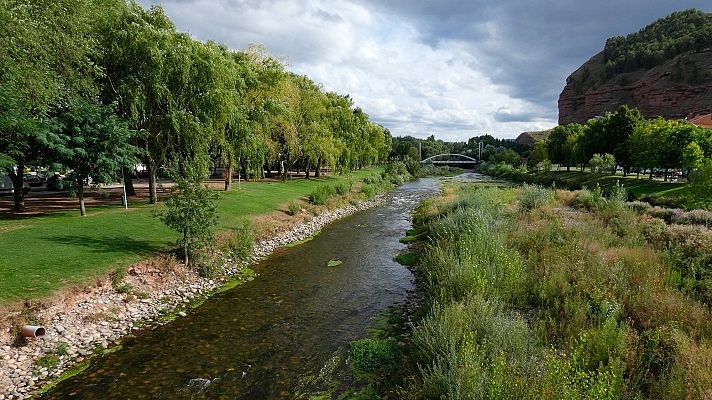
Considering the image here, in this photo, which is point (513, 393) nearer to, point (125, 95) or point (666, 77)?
point (125, 95)

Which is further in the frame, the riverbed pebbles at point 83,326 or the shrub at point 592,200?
the shrub at point 592,200

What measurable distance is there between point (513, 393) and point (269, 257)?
15.3m

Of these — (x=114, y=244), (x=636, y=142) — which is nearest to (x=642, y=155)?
(x=636, y=142)

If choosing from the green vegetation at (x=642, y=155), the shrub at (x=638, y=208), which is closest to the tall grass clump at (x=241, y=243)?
the shrub at (x=638, y=208)

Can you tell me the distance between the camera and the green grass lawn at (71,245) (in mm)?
11195

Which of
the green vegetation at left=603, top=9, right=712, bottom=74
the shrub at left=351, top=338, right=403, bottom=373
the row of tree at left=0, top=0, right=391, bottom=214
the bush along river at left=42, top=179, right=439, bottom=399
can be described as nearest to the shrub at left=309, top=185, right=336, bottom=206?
the row of tree at left=0, top=0, right=391, bottom=214

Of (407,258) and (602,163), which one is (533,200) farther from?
(602,163)

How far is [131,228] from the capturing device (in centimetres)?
1706

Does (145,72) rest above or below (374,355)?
above

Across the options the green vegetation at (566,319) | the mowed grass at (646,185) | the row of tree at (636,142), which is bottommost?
the green vegetation at (566,319)

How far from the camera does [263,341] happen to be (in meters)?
10.6

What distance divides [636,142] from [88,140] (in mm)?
50437

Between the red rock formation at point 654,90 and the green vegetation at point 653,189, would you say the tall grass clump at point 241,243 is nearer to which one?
the green vegetation at point 653,189

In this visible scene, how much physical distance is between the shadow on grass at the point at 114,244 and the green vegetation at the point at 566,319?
11.3 m
